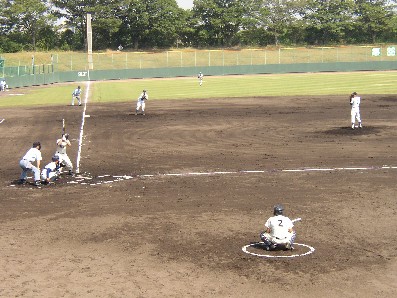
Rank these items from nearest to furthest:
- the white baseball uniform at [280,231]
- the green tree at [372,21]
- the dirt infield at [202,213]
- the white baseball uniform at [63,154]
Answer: the dirt infield at [202,213]
the white baseball uniform at [280,231]
the white baseball uniform at [63,154]
the green tree at [372,21]

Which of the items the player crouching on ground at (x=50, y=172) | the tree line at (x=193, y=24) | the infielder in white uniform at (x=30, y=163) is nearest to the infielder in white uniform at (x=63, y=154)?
the player crouching on ground at (x=50, y=172)

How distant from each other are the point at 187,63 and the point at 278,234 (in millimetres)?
99251

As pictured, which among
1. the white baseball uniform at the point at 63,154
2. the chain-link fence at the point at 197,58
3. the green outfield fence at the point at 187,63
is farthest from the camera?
the chain-link fence at the point at 197,58

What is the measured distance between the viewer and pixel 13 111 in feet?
157

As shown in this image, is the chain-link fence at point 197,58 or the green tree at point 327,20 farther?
the green tree at point 327,20

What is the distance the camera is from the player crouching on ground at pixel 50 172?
69.6 feet

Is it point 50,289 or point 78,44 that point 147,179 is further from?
point 78,44

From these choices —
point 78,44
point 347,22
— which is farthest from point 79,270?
point 347,22

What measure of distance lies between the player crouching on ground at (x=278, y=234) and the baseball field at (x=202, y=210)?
24cm

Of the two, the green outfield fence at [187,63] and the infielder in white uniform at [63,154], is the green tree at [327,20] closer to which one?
the green outfield fence at [187,63]

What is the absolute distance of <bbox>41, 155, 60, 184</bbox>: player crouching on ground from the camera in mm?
21203

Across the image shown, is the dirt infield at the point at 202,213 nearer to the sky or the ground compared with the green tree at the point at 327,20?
nearer to the ground

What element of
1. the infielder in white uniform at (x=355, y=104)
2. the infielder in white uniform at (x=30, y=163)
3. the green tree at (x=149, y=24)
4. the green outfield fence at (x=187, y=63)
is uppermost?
the green tree at (x=149, y=24)

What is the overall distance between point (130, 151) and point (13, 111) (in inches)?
909
